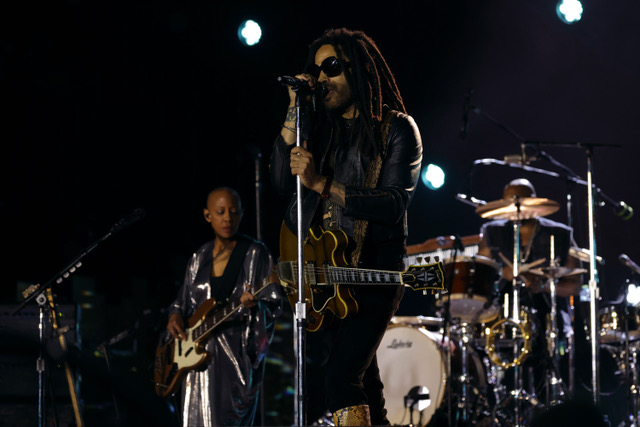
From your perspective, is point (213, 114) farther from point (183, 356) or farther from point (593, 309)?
point (593, 309)

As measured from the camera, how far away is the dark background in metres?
7.89

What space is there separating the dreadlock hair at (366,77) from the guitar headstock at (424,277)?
0.56 meters

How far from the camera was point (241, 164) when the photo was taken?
896cm

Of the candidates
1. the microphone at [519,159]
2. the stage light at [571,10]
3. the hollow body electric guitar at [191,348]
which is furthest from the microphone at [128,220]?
the stage light at [571,10]

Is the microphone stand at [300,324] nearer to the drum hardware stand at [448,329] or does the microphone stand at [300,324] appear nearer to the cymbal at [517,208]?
the drum hardware stand at [448,329]

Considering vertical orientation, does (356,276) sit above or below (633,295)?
below

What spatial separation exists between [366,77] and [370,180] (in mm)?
477

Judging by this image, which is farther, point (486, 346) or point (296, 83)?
point (486, 346)

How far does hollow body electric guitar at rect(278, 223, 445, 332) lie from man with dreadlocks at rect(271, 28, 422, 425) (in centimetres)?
5

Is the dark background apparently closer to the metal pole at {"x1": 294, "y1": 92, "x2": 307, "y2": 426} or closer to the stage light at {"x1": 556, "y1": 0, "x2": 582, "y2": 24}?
the stage light at {"x1": 556, "y1": 0, "x2": 582, "y2": 24}

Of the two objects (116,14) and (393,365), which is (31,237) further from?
(393,365)

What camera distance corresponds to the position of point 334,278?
340 centimetres

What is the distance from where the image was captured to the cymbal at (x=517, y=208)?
313 inches

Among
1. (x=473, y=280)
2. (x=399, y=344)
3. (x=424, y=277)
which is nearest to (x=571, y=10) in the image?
(x=473, y=280)
